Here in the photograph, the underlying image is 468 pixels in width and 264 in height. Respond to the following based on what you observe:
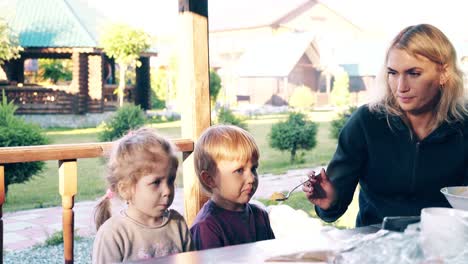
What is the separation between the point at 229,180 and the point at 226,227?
5.6 inches

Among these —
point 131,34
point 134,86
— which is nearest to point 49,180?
point 131,34

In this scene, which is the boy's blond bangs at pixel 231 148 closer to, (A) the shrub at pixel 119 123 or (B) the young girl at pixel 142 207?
(B) the young girl at pixel 142 207

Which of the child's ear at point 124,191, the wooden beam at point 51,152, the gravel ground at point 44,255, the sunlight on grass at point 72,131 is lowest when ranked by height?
the gravel ground at point 44,255

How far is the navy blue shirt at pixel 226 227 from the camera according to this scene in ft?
5.54

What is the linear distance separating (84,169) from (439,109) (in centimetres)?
994

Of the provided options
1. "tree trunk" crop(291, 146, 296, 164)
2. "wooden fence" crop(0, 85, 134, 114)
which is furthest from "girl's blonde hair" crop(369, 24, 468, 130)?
"wooden fence" crop(0, 85, 134, 114)

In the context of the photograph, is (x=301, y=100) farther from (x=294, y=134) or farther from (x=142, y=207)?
(x=142, y=207)

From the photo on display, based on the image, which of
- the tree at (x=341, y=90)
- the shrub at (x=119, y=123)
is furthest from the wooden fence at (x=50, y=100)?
the tree at (x=341, y=90)

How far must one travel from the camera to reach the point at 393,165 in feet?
6.32

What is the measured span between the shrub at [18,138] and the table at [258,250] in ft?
16.8

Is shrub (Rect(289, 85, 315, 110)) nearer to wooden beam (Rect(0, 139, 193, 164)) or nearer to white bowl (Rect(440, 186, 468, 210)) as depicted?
wooden beam (Rect(0, 139, 193, 164))

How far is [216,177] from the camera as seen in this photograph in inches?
70.2

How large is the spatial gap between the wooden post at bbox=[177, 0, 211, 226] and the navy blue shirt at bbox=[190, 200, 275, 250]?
97 centimetres

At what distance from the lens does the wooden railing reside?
220cm
